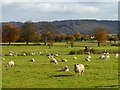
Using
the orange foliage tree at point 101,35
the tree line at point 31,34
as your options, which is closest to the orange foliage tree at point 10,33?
the tree line at point 31,34

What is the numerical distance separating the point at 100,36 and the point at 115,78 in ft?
A: 246

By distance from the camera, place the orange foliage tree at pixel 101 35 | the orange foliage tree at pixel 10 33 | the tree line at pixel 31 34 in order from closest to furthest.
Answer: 1. the orange foliage tree at pixel 101 35
2. the tree line at pixel 31 34
3. the orange foliage tree at pixel 10 33

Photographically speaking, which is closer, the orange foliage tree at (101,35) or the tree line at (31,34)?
the orange foliage tree at (101,35)

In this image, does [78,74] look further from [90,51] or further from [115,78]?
[90,51]

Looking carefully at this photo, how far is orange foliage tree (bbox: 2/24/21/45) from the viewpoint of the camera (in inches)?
3545

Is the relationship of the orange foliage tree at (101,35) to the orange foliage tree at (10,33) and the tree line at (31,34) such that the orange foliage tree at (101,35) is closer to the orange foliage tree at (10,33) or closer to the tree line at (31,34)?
the tree line at (31,34)

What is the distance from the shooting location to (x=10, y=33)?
91500 millimetres

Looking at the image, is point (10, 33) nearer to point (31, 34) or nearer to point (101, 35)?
point (31, 34)

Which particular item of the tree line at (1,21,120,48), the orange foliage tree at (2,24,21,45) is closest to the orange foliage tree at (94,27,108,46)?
the tree line at (1,21,120,48)

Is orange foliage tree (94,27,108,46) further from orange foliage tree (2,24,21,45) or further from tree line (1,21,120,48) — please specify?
orange foliage tree (2,24,21,45)

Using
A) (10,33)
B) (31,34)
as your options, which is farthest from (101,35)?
(10,33)

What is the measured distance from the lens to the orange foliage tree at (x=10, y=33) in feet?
295

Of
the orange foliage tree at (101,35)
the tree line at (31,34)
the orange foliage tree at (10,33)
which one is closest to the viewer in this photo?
the orange foliage tree at (101,35)

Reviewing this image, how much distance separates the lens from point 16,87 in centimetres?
1227
